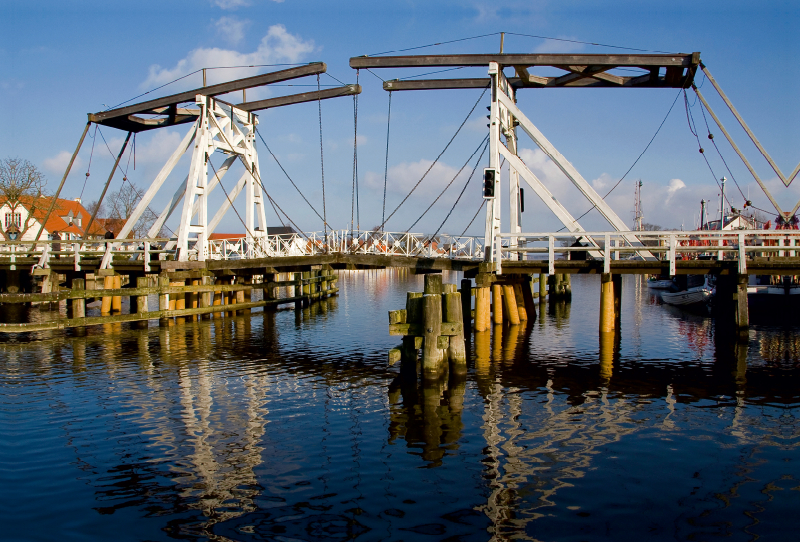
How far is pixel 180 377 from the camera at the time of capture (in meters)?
13.6

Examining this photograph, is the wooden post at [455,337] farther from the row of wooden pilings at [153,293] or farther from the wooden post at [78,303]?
the wooden post at [78,303]

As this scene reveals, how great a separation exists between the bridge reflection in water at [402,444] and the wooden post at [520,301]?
8.75m

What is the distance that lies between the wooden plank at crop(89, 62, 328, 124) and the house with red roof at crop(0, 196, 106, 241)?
65.6ft

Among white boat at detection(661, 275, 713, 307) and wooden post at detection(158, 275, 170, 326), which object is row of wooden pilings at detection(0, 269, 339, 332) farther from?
white boat at detection(661, 275, 713, 307)

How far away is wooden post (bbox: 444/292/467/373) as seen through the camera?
1243 cm

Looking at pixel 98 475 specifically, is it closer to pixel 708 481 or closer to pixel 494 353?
pixel 708 481

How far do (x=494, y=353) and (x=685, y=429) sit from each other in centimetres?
759

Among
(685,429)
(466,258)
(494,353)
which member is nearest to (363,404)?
(685,429)

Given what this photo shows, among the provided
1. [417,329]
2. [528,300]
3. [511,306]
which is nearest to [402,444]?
[417,329]

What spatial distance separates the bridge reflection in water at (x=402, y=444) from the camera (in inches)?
259

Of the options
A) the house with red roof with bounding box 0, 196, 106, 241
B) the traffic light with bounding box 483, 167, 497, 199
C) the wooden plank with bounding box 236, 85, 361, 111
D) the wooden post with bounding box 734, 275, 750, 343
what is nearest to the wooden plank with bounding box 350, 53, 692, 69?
the wooden plank with bounding box 236, 85, 361, 111

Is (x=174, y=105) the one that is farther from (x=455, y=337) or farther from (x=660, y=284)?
(x=660, y=284)

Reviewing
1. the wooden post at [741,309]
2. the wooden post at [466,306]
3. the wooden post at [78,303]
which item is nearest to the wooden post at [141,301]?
the wooden post at [78,303]

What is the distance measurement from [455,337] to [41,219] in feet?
168
